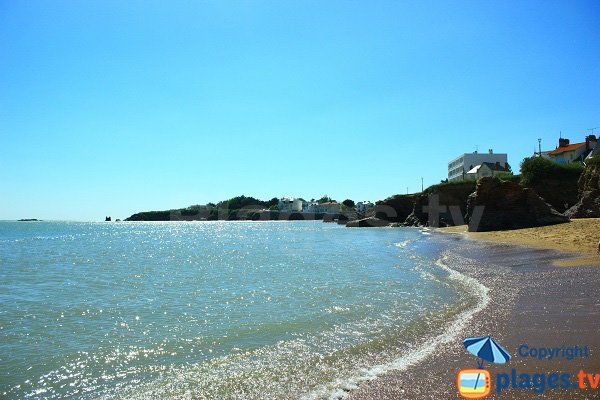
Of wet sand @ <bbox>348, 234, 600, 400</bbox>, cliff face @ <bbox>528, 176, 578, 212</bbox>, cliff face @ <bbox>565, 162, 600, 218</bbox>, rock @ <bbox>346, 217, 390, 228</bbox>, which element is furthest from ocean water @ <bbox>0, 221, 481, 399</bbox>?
rock @ <bbox>346, 217, 390, 228</bbox>

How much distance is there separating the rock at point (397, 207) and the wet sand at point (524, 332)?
8093 cm

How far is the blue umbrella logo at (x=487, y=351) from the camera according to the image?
20.1 feet

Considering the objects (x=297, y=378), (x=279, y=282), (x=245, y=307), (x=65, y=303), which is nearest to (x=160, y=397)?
(x=297, y=378)

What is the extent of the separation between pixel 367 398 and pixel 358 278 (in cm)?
1170

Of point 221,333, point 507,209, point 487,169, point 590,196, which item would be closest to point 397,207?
point 487,169

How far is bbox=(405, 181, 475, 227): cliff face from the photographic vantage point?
75.1 meters

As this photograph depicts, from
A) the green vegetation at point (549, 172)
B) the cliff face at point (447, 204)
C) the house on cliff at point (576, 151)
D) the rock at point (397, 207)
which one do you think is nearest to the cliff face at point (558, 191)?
the green vegetation at point (549, 172)

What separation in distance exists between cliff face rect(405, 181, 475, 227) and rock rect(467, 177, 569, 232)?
27.0 m

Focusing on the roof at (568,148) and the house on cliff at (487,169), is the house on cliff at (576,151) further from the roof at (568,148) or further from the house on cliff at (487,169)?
the house on cliff at (487,169)

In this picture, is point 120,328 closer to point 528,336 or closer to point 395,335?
point 395,335

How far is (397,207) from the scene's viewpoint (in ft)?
314

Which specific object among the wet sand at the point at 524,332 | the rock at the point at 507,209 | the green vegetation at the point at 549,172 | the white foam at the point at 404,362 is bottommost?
the white foam at the point at 404,362

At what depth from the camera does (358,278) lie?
1688cm

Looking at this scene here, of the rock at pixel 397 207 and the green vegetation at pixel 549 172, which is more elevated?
the green vegetation at pixel 549 172
